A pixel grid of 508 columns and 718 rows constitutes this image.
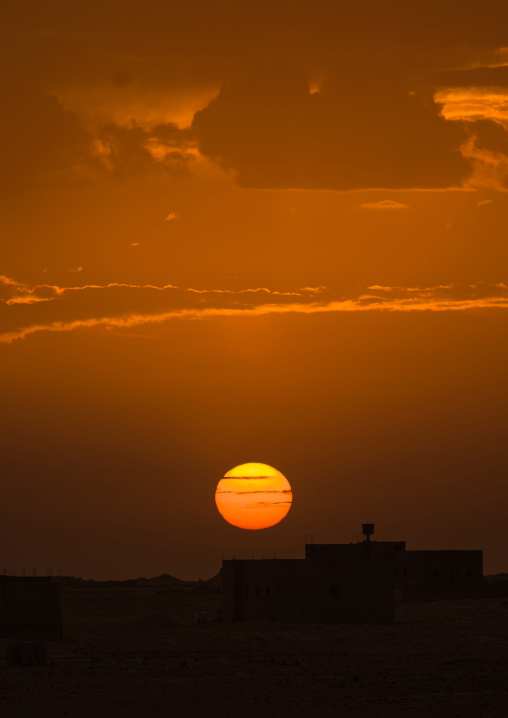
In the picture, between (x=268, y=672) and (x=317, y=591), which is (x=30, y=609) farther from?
(x=268, y=672)

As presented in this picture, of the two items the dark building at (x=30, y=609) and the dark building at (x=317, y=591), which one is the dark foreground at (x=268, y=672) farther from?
the dark building at (x=317, y=591)

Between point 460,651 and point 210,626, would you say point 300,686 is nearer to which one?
point 460,651

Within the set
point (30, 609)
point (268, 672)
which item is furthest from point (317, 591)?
point (268, 672)

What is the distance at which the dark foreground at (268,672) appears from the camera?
35844mm

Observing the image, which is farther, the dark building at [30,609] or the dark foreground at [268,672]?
the dark building at [30,609]

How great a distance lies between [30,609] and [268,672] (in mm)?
20958

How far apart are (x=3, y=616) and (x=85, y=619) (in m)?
19.7

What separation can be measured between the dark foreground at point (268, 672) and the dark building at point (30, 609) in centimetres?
134

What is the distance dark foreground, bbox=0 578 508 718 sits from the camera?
3584 cm

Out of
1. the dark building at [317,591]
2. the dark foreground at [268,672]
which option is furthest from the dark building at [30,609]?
the dark building at [317,591]

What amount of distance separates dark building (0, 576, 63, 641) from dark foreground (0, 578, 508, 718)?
1.34 m

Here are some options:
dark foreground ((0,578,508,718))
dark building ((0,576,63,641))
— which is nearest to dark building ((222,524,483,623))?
dark foreground ((0,578,508,718))

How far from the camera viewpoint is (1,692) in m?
37.7

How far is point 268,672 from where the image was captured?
138ft
